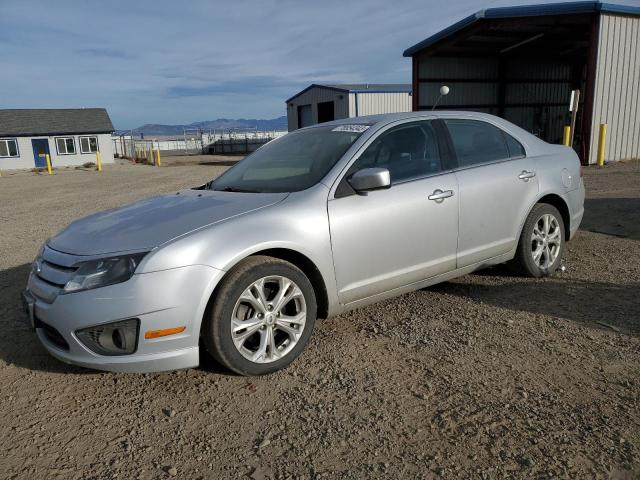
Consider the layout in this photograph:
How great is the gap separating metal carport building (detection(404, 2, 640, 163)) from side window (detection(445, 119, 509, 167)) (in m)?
12.9

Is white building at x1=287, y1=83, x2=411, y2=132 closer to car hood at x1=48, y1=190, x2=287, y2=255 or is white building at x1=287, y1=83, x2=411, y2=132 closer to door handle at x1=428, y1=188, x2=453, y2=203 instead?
door handle at x1=428, y1=188, x2=453, y2=203

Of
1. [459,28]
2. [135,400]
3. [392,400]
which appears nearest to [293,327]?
[392,400]

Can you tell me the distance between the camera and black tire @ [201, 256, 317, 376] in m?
3.00

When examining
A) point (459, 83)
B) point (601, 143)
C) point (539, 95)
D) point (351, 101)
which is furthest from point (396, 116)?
point (351, 101)

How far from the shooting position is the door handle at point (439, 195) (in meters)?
3.88

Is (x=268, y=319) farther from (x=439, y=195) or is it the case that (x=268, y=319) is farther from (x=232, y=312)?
(x=439, y=195)

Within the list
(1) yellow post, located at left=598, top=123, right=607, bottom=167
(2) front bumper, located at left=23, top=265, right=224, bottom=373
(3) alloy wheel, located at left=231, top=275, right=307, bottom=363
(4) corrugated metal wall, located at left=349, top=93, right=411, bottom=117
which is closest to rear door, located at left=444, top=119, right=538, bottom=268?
(3) alloy wheel, located at left=231, top=275, right=307, bottom=363

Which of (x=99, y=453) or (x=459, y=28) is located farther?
(x=459, y=28)

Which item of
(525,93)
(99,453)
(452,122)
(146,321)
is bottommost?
(99,453)

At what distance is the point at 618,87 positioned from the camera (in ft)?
51.6

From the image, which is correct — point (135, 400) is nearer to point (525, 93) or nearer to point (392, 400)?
point (392, 400)

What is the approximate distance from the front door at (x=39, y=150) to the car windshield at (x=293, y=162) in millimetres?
38802

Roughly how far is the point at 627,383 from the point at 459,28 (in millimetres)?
18076

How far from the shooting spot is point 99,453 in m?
2.55
